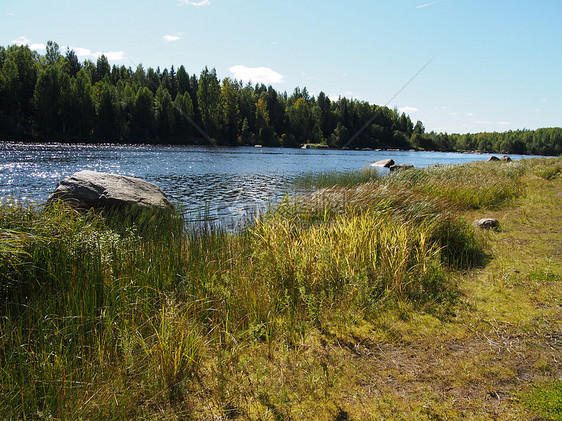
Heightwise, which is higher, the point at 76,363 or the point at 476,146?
the point at 476,146

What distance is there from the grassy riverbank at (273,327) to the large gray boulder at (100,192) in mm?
3793

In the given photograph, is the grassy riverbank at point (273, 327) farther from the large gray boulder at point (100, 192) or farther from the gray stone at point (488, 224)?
the large gray boulder at point (100, 192)

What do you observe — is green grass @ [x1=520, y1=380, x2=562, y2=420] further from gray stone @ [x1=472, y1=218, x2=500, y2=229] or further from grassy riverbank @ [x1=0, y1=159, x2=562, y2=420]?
gray stone @ [x1=472, y1=218, x2=500, y2=229]

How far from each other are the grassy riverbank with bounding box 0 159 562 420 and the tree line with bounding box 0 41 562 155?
574 inches

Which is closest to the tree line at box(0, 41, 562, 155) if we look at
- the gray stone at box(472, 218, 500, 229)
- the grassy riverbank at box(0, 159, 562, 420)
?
the gray stone at box(472, 218, 500, 229)

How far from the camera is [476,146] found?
161375mm

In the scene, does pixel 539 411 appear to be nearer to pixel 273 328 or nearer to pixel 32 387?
pixel 273 328

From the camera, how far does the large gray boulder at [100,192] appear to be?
28.9 feet

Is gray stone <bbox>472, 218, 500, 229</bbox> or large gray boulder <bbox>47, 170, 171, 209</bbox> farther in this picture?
large gray boulder <bbox>47, 170, 171, 209</bbox>

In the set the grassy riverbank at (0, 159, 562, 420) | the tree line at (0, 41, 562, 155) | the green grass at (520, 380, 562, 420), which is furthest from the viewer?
the tree line at (0, 41, 562, 155)

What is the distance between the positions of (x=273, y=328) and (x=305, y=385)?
39.7 inches

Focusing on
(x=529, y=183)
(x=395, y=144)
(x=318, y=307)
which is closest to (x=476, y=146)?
(x=395, y=144)

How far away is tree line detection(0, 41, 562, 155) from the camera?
58.4m

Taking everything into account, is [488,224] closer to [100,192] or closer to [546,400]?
[546,400]
